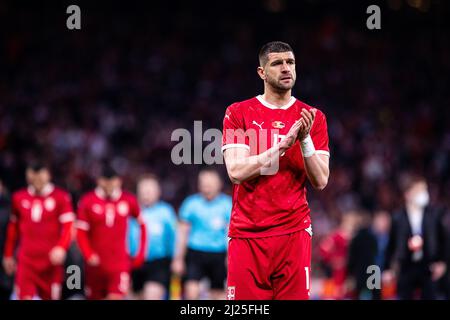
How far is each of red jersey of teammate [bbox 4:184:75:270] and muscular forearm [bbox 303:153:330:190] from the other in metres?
5.68

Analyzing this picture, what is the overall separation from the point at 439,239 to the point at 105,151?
10122 millimetres

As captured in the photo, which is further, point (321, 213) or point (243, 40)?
point (243, 40)

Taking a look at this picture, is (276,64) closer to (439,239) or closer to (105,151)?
(439,239)

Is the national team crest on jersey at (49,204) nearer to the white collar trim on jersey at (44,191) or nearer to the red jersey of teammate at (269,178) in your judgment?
the white collar trim on jersey at (44,191)

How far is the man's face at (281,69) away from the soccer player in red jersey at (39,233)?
18.4ft

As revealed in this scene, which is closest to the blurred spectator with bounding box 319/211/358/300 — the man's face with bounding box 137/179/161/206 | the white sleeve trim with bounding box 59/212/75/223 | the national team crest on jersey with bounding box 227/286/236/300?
the man's face with bounding box 137/179/161/206

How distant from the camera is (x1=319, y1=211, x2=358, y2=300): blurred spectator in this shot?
15.3m

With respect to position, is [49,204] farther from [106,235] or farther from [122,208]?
[122,208]

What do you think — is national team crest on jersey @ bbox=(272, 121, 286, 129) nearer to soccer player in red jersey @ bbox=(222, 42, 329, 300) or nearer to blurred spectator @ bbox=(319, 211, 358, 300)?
soccer player in red jersey @ bbox=(222, 42, 329, 300)

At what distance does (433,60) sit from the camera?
22500 mm

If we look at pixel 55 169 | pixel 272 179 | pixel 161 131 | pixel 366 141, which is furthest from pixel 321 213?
pixel 272 179

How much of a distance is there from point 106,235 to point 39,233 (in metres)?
0.83
